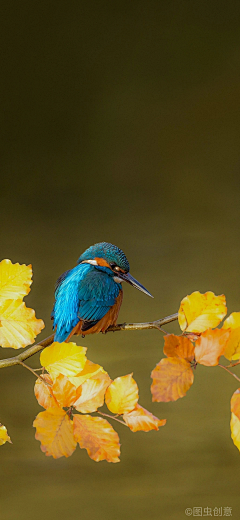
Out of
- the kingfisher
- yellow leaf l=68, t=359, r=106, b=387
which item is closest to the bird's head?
the kingfisher

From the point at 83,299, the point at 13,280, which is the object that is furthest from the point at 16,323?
the point at 83,299

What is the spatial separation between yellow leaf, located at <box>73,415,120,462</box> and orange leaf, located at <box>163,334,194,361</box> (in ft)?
0.16

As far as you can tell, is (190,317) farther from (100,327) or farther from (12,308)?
(100,327)

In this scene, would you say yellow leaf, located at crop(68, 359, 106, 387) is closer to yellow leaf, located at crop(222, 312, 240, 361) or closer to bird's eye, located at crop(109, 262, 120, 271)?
yellow leaf, located at crop(222, 312, 240, 361)

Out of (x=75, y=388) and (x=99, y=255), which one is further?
(x=99, y=255)

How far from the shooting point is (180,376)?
20 cm

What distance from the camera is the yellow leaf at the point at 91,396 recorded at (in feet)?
0.73

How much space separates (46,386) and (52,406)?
0.01 m

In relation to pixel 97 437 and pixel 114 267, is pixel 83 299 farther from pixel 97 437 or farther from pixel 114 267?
pixel 97 437

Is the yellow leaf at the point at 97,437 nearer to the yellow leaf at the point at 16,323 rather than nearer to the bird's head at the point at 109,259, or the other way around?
the yellow leaf at the point at 16,323

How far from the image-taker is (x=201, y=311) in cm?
22

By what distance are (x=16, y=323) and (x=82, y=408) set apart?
57mm

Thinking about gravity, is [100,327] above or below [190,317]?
below

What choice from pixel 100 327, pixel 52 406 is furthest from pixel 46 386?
pixel 100 327
